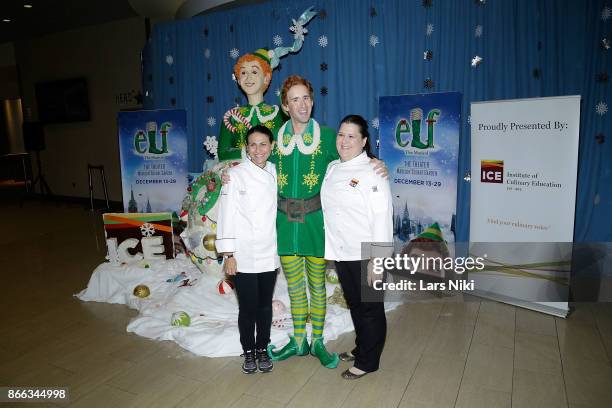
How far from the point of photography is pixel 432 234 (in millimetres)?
3260

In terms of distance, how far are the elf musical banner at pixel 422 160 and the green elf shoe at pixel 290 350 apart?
55.7 inches

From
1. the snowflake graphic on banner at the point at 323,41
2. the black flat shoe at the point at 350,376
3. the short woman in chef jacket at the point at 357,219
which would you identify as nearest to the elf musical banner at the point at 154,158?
the snowflake graphic on banner at the point at 323,41

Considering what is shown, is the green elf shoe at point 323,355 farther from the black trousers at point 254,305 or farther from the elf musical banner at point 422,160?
the elf musical banner at point 422,160

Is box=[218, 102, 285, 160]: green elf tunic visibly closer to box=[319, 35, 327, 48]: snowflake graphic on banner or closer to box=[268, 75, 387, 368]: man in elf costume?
box=[268, 75, 387, 368]: man in elf costume

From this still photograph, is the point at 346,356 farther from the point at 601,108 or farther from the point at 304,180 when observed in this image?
the point at 601,108

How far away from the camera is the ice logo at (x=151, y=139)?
13.7 feet

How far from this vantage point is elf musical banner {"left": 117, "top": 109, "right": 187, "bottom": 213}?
417 cm

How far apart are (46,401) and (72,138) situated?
22.2 ft

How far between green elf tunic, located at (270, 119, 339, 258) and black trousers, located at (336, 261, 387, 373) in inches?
7.2

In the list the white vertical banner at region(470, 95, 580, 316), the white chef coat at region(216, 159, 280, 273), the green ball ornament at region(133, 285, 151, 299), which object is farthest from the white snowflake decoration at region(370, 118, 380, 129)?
the green ball ornament at region(133, 285, 151, 299)

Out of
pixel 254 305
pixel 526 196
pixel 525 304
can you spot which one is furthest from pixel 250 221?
pixel 525 304

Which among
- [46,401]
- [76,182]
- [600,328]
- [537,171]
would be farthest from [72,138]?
[600,328]

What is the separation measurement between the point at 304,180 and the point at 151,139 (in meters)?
2.67

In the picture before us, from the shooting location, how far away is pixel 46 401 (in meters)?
2.03
